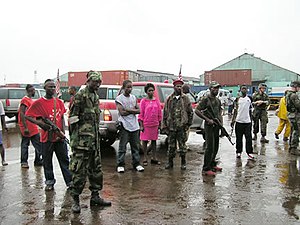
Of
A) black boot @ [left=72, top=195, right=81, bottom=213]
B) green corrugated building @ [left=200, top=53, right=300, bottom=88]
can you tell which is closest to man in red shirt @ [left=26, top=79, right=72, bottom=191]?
black boot @ [left=72, top=195, right=81, bottom=213]

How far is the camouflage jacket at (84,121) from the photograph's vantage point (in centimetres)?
445

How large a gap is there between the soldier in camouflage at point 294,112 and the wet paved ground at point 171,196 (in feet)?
3.91

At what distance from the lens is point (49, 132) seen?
5266 mm

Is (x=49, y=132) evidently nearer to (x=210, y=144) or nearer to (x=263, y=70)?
(x=210, y=144)

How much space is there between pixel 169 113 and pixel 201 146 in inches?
141

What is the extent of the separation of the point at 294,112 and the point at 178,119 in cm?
361

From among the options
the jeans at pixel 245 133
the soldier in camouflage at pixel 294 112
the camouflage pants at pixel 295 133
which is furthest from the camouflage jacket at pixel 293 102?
the jeans at pixel 245 133

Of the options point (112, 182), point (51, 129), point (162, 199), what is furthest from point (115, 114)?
point (162, 199)

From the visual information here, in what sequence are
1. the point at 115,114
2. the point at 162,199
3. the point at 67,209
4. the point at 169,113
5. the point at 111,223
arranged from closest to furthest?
the point at 111,223 → the point at 67,209 → the point at 162,199 → the point at 169,113 → the point at 115,114

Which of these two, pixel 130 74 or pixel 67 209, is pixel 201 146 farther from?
pixel 130 74

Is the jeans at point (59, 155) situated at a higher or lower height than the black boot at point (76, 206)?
higher

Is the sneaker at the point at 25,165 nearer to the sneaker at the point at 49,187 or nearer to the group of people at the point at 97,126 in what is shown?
the group of people at the point at 97,126

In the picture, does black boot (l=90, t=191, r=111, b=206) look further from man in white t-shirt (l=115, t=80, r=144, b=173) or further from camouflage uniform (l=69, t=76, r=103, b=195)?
man in white t-shirt (l=115, t=80, r=144, b=173)

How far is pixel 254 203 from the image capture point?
483 cm
